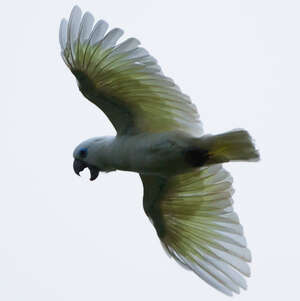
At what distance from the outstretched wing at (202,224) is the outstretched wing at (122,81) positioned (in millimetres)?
640

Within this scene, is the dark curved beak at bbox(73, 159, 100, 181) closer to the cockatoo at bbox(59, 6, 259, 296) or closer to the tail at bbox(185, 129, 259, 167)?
the cockatoo at bbox(59, 6, 259, 296)

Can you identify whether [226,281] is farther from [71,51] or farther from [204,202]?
[71,51]

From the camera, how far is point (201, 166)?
22.4 ft

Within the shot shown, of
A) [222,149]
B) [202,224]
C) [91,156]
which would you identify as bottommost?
[202,224]

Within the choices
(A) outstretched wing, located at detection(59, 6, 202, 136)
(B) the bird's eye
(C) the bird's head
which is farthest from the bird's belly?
(B) the bird's eye

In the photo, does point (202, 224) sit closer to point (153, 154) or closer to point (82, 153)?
point (153, 154)

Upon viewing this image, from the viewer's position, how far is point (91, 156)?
23.7 feet

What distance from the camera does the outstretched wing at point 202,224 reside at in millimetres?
7156

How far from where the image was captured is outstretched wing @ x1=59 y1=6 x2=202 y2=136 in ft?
21.1

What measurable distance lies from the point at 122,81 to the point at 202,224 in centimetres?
160

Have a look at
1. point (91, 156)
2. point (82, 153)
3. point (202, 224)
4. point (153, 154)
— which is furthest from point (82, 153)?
point (202, 224)

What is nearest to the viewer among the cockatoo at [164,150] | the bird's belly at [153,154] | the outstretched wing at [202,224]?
the cockatoo at [164,150]

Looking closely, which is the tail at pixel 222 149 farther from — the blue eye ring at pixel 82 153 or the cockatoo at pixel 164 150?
the blue eye ring at pixel 82 153

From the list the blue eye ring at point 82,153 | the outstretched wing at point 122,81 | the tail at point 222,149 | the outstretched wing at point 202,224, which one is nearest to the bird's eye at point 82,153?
the blue eye ring at point 82,153
